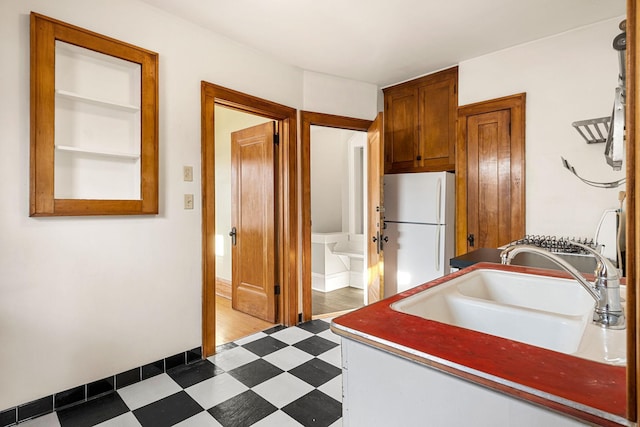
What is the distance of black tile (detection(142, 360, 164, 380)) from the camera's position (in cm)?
211

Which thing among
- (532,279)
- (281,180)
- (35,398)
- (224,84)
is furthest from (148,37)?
(532,279)

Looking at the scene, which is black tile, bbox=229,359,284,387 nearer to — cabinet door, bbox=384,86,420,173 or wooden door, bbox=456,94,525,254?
wooden door, bbox=456,94,525,254

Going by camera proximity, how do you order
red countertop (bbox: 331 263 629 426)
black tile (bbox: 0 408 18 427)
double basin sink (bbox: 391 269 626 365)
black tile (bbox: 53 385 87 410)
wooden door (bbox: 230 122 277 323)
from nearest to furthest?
red countertop (bbox: 331 263 629 426), double basin sink (bbox: 391 269 626 365), black tile (bbox: 0 408 18 427), black tile (bbox: 53 385 87 410), wooden door (bbox: 230 122 277 323)

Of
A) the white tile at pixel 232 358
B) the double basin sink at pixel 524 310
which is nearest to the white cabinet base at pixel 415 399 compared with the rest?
the double basin sink at pixel 524 310

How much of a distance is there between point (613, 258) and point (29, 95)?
3.35 meters

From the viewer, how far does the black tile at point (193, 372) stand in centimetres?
209

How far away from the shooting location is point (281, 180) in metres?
3.07

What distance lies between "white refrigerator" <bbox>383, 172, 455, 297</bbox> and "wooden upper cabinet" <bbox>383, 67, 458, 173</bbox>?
204 millimetres

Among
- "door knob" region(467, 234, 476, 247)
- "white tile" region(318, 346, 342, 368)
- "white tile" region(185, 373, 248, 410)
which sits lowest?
"white tile" region(185, 373, 248, 410)

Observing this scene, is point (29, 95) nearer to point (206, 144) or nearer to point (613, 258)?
point (206, 144)

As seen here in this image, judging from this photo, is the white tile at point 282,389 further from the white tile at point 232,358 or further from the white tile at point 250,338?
the white tile at point 250,338

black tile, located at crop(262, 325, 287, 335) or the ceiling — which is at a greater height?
the ceiling

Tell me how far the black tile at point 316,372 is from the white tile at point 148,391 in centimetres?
76

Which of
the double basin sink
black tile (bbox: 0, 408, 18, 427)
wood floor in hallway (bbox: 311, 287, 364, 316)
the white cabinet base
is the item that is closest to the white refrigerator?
wood floor in hallway (bbox: 311, 287, 364, 316)
